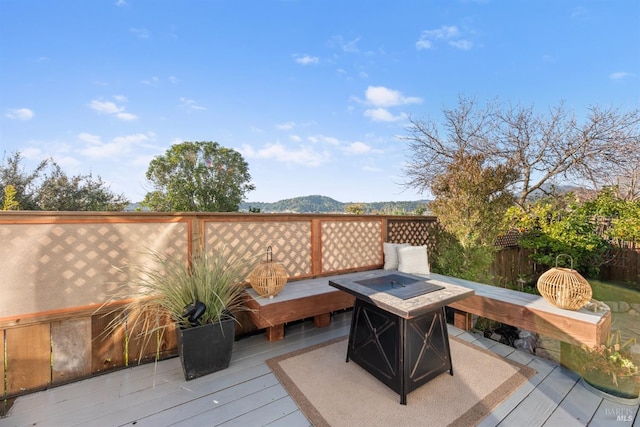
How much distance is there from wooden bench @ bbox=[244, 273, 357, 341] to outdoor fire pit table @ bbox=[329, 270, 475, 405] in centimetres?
54

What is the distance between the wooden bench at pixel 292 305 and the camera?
2510mm

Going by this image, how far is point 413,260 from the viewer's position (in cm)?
370

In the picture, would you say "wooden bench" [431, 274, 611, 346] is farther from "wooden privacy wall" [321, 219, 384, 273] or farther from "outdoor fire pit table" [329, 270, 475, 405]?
"wooden privacy wall" [321, 219, 384, 273]

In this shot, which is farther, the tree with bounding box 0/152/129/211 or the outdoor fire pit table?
the tree with bounding box 0/152/129/211

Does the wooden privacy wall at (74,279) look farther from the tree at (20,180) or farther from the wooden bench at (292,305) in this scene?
the tree at (20,180)

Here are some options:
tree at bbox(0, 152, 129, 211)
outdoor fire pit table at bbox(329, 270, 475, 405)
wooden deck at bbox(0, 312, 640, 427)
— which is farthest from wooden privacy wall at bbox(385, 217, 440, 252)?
tree at bbox(0, 152, 129, 211)

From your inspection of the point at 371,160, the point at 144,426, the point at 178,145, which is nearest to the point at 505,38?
the point at 371,160

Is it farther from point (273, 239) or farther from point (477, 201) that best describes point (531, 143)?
point (273, 239)

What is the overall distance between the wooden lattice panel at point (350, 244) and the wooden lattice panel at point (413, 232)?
0.28m

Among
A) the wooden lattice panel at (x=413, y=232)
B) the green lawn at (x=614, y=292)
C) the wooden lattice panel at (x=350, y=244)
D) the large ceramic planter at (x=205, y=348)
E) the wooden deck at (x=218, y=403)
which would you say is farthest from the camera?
the green lawn at (x=614, y=292)

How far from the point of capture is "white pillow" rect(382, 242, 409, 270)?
389cm

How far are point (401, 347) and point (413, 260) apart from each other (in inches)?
80.1

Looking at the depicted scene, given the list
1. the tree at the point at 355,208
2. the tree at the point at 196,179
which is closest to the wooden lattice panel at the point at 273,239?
the tree at the point at 355,208

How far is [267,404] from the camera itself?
185 centimetres
